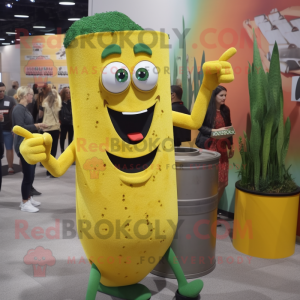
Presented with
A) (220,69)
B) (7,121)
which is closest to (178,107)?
(220,69)

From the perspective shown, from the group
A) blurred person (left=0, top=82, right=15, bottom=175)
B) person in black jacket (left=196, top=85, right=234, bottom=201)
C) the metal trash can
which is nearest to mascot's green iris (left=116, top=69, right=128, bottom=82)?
the metal trash can

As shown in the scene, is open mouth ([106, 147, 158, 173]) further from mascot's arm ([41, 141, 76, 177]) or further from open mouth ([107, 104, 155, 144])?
mascot's arm ([41, 141, 76, 177])

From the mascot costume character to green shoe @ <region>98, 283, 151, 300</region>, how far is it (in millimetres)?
178

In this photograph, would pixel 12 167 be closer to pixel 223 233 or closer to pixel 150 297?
pixel 223 233

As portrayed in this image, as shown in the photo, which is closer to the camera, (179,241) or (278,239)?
(179,241)

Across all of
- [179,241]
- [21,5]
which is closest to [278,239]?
[179,241]

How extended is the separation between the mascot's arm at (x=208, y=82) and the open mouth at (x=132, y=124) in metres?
0.33

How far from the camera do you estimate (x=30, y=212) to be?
3.98 m

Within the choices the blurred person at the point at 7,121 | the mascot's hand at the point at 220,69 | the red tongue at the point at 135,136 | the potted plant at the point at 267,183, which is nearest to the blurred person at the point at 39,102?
the blurred person at the point at 7,121

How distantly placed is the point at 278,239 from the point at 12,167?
4.51 metres

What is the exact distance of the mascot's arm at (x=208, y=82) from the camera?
2035 mm

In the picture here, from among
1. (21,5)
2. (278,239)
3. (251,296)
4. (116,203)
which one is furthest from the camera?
(21,5)

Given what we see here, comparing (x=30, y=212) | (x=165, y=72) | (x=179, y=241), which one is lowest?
(x=30, y=212)

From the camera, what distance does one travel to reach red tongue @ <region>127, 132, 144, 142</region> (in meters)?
1.83
